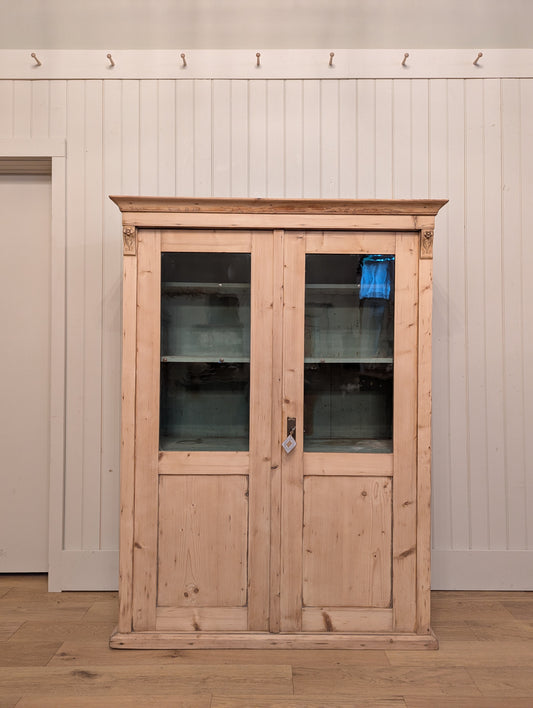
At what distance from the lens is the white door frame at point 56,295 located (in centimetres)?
277

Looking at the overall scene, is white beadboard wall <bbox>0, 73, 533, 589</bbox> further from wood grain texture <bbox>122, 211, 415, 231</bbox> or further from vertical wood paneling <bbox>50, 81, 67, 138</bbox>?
wood grain texture <bbox>122, 211, 415, 231</bbox>

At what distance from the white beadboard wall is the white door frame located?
0.13 feet

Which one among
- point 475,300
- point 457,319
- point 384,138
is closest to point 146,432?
point 457,319

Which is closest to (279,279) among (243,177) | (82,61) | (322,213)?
(322,213)

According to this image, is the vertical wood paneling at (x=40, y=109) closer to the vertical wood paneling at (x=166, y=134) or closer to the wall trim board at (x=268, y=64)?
the wall trim board at (x=268, y=64)

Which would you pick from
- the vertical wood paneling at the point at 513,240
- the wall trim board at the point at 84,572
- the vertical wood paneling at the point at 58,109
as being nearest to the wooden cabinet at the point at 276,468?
the wall trim board at the point at 84,572

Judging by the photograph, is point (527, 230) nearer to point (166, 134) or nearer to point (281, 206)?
point (281, 206)

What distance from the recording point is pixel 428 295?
7.16ft

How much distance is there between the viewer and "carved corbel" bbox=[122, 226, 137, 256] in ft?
7.13

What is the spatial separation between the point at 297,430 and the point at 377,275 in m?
0.76

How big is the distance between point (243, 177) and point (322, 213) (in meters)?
0.80

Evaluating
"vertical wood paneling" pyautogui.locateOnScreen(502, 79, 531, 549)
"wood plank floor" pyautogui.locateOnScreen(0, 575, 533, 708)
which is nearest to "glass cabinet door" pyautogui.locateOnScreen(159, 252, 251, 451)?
"wood plank floor" pyautogui.locateOnScreen(0, 575, 533, 708)

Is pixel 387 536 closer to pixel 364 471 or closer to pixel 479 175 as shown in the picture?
pixel 364 471

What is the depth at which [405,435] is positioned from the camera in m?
2.22
